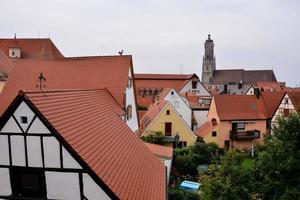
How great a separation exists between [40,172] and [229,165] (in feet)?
23.7

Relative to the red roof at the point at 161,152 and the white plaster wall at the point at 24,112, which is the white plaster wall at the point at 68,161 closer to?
the white plaster wall at the point at 24,112

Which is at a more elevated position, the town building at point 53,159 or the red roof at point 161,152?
the town building at point 53,159

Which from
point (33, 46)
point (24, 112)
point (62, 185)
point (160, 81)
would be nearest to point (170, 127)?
point (62, 185)

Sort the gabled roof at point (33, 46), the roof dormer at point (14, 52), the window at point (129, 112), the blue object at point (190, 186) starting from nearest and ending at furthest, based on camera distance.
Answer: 1. the window at point (129, 112)
2. the blue object at point (190, 186)
3. the gabled roof at point (33, 46)
4. the roof dormer at point (14, 52)

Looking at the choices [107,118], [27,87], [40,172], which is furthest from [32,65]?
[40,172]

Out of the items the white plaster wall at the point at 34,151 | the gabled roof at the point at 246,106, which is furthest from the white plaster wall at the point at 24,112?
the gabled roof at the point at 246,106

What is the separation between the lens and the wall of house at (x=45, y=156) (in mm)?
9180

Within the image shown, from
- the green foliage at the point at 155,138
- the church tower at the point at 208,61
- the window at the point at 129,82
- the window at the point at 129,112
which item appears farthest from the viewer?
the church tower at the point at 208,61

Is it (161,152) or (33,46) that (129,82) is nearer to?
(161,152)

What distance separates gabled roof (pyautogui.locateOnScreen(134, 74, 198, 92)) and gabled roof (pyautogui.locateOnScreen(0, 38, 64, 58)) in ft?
75.4

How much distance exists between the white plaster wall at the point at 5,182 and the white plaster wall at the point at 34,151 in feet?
3.23

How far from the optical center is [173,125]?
118 ft

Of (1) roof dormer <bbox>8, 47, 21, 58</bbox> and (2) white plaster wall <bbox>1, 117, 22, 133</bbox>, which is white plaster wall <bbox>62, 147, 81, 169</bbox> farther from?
(1) roof dormer <bbox>8, 47, 21, 58</bbox>

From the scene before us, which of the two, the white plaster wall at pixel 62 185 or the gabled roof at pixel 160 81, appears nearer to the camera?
the white plaster wall at pixel 62 185
